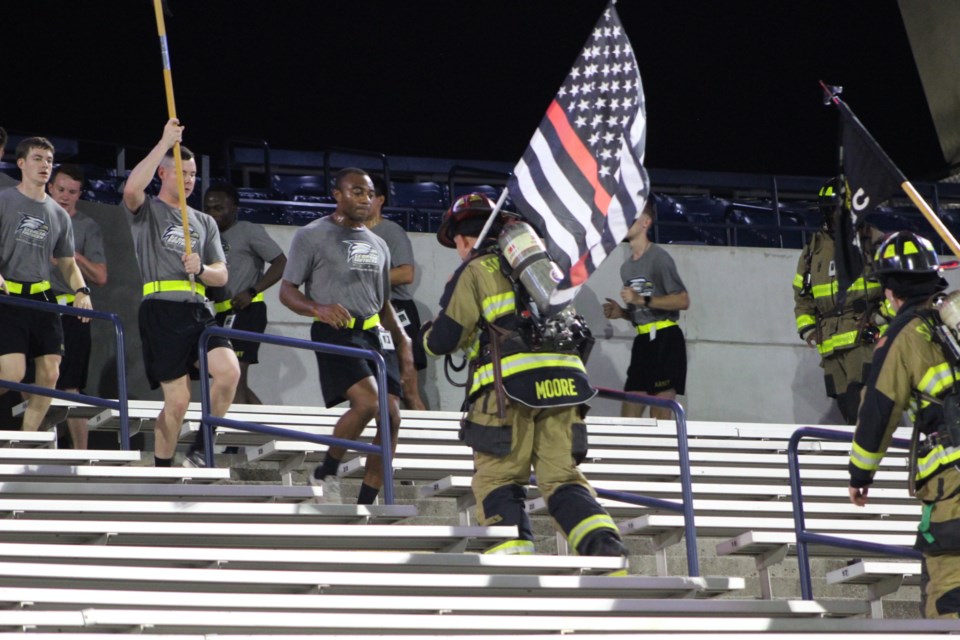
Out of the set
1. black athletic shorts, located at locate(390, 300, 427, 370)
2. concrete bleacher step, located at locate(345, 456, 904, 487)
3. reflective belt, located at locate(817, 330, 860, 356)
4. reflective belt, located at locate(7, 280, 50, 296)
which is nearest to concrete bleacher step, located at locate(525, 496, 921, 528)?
concrete bleacher step, located at locate(345, 456, 904, 487)

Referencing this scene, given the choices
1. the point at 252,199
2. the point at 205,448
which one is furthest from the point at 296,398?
the point at 205,448

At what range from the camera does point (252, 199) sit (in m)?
12.4

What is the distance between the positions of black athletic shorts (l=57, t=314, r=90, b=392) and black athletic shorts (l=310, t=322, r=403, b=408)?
2233 millimetres

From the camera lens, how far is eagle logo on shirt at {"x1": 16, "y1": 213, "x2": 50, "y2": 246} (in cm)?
865

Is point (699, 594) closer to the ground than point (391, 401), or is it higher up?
closer to the ground

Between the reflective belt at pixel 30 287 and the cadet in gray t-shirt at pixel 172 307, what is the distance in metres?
0.96

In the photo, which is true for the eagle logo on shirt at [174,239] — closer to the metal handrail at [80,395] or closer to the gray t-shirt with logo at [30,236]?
the metal handrail at [80,395]

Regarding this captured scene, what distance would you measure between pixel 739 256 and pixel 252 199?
4.04 metres

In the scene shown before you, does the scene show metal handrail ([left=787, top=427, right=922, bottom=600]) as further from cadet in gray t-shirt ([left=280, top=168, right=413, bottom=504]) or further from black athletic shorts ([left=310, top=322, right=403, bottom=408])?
black athletic shorts ([left=310, top=322, right=403, bottom=408])

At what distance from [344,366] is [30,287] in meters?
2.07

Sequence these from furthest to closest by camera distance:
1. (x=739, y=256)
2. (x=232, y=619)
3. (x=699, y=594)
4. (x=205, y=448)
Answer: (x=739, y=256), (x=205, y=448), (x=699, y=594), (x=232, y=619)

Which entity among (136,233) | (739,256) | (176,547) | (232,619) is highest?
(739,256)

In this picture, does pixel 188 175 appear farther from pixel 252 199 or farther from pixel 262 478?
pixel 252 199

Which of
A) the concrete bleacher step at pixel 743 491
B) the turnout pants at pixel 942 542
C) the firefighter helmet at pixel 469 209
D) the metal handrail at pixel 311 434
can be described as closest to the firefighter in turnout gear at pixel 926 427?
the turnout pants at pixel 942 542
